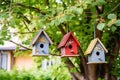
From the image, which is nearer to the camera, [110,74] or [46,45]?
[46,45]

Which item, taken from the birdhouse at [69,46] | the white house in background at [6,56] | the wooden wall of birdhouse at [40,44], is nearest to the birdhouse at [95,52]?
the birdhouse at [69,46]

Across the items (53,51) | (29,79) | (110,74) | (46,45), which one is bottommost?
(29,79)

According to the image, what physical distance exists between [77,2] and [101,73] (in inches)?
86.8

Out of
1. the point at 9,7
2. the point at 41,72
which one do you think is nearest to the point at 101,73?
the point at 9,7

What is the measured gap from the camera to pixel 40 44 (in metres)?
3.99

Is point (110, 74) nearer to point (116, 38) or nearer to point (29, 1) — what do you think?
point (116, 38)

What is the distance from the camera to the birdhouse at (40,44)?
394cm

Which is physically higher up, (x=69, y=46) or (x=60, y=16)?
(x=60, y=16)

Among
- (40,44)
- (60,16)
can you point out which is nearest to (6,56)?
(40,44)

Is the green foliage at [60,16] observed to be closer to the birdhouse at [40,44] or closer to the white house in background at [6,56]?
the birdhouse at [40,44]

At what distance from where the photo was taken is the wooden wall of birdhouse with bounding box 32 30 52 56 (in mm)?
3939

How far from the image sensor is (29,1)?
4785mm

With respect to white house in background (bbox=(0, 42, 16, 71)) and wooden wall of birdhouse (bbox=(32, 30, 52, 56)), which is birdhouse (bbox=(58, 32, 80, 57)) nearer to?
wooden wall of birdhouse (bbox=(32, 30, 52, 56))

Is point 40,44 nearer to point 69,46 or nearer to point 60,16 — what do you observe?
point 69,46
